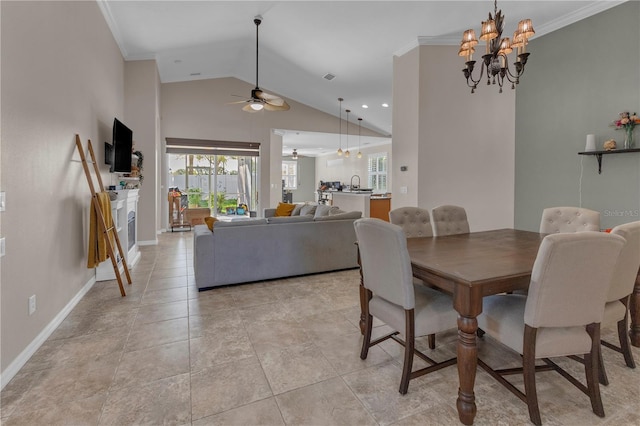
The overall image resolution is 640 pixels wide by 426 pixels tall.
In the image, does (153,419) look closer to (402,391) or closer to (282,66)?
(402,391)

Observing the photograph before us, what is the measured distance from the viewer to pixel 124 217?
4508 millimetres

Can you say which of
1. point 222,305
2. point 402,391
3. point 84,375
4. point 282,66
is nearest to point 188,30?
point 282,66

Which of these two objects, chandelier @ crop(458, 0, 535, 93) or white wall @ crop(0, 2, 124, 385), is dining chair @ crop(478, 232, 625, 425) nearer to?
chandelier @ crop(458, 0, 535, 93)

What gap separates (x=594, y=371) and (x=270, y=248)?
122 inches

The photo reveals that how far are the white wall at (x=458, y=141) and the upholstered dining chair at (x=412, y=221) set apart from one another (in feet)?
6.75

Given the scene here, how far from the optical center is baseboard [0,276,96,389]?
78.2 inches

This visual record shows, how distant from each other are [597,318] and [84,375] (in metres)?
2.98

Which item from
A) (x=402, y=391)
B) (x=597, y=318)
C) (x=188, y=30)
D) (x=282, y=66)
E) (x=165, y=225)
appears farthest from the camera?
(x=165, y=225)

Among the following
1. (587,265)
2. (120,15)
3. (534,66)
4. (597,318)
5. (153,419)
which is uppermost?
(120,15)

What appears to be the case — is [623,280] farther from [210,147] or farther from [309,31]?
[210,147]

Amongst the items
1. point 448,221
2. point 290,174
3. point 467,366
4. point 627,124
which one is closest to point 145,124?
point 448,221

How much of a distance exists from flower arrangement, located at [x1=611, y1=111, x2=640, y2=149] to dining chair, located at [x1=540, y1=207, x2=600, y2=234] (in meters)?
1.62

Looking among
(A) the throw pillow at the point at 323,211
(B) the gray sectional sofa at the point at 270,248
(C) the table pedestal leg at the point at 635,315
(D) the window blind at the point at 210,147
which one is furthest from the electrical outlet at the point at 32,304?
(D) the window blind at the point at 210,147

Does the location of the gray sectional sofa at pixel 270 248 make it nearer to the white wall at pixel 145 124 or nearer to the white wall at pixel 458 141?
the white wall at pixel 458 141
